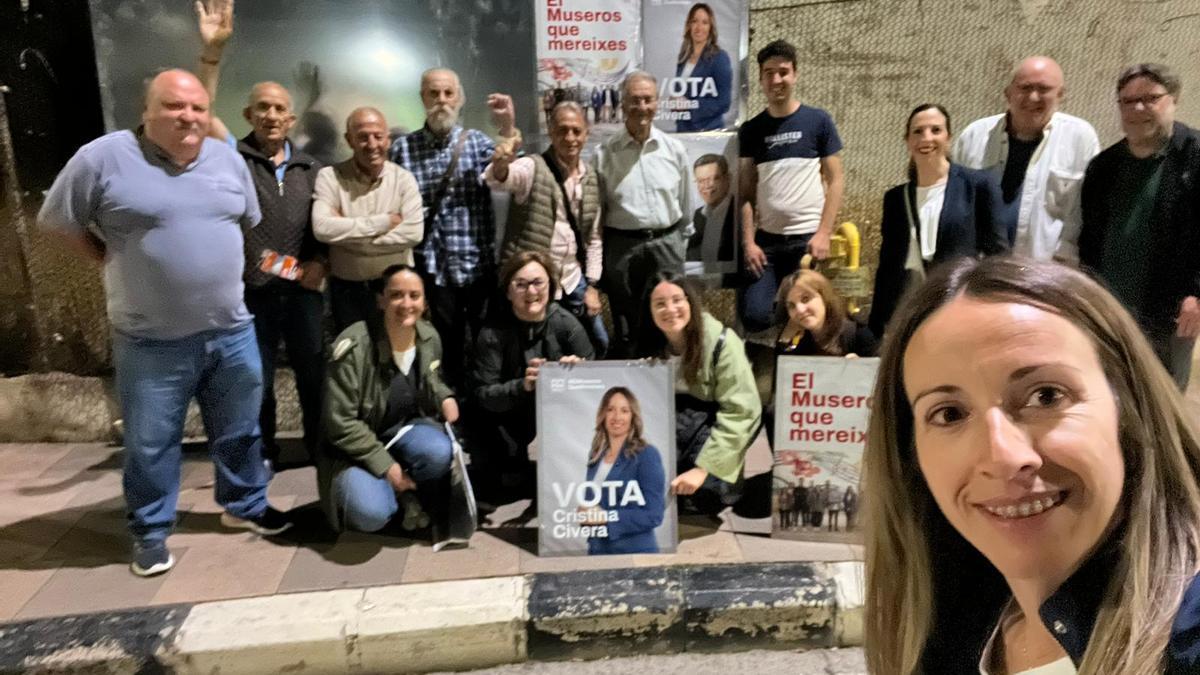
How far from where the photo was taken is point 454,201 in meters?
4.22

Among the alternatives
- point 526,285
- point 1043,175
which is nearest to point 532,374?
point 526,285

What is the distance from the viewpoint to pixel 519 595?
3.27 m

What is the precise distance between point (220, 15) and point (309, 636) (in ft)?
9.15

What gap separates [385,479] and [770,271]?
2.17m

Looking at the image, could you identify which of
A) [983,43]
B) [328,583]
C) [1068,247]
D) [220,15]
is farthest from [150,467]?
[983,43]

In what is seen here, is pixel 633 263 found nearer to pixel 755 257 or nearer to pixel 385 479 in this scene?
pixel 755 257

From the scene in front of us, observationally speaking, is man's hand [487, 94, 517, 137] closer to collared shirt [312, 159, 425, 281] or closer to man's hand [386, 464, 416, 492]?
collared shirt [312, 159, 425, 281]

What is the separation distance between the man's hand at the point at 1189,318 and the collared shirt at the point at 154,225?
12.8ft

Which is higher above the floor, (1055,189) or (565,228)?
(1055,189)

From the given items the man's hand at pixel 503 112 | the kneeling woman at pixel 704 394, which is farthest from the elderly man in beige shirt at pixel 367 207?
the kneeling woman at pixel 704 394

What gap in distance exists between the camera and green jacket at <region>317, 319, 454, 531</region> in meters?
3.71

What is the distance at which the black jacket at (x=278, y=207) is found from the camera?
4070mm

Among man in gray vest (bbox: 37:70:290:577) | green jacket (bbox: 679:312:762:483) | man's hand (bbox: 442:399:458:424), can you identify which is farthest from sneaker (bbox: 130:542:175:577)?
green jacket (bbox: 679:312:762:483)

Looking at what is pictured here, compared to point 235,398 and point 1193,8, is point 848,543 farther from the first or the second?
point 1193,8
